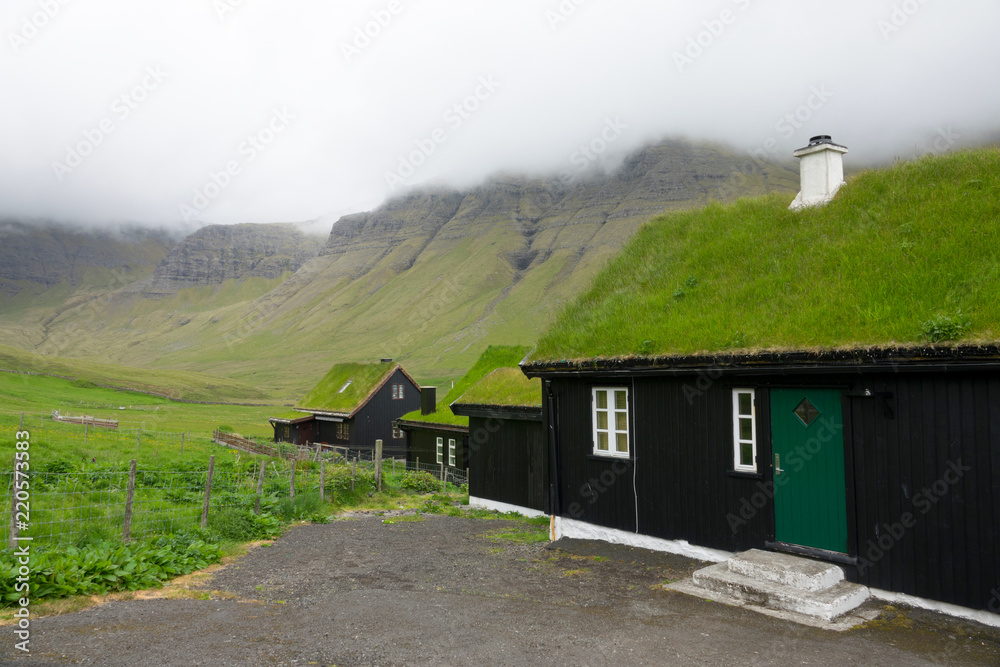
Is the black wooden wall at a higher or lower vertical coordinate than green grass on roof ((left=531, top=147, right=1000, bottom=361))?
lower

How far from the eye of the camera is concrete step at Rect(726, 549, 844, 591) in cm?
875

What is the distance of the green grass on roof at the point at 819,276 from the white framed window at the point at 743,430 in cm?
93

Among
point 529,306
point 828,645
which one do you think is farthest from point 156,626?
point 529,306

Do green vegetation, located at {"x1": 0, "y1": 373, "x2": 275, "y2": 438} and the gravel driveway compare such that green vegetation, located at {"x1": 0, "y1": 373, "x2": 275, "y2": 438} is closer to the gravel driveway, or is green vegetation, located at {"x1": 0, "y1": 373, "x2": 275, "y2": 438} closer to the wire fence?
the wire fence

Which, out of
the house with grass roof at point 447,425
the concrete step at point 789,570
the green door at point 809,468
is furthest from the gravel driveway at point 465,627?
the house with grass roof at point 447,425

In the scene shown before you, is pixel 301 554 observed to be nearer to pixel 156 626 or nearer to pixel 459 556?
pixel 459 556

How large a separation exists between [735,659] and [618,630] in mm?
1429

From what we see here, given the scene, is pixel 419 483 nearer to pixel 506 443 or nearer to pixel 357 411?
pixel 506 443

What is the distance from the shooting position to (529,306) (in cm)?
17375

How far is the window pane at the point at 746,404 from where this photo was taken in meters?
10.6

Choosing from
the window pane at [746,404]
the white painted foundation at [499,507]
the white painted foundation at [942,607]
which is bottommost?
the white painted foundation at [499,507]

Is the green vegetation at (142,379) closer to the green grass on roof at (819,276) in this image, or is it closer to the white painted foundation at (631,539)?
the white painted foundation at (631,539)

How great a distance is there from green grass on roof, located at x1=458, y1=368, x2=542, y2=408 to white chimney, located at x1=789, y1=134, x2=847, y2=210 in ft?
27.6

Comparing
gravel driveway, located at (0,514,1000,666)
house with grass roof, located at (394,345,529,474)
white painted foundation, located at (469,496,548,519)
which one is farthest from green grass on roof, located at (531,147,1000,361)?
house with grass roof, located at (394,345,529,474)
